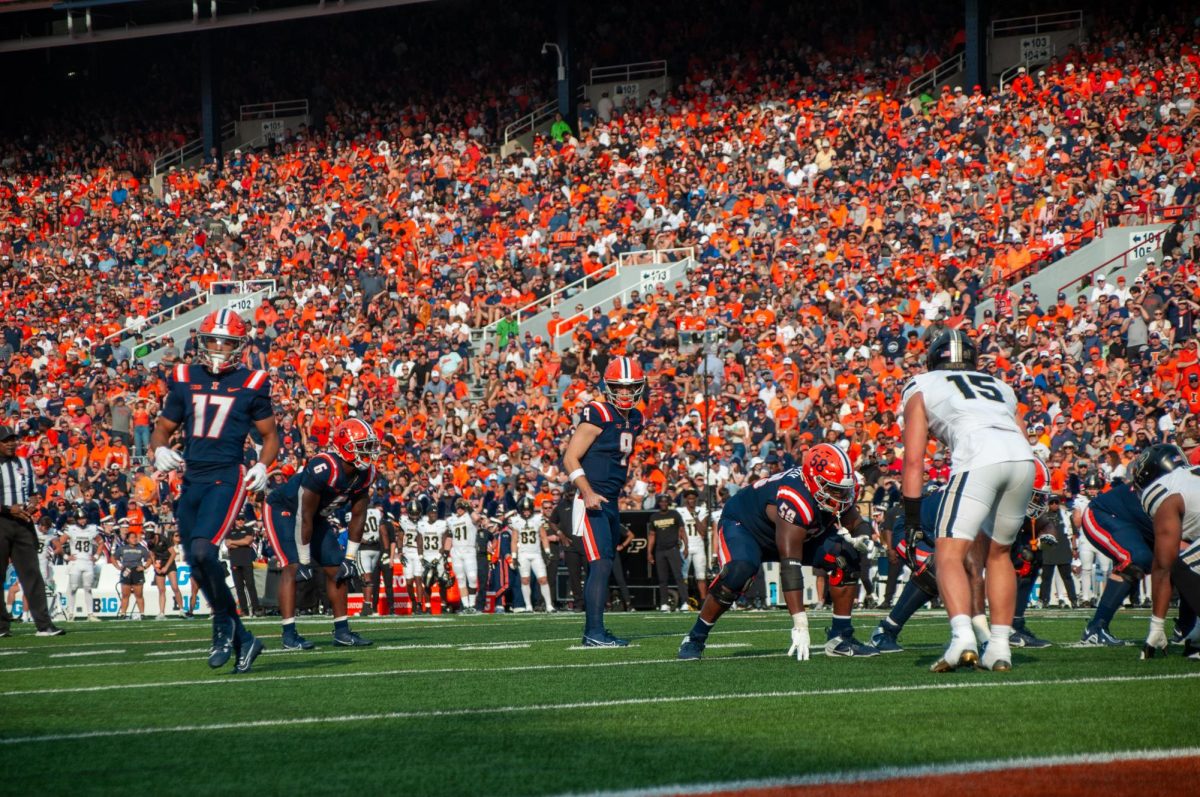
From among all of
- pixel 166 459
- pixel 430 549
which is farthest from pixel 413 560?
pixel 166 459

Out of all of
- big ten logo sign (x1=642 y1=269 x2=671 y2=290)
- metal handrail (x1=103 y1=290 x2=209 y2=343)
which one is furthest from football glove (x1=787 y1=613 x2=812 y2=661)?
metal handrail (x1=103 y1=290 x2=209 y2=343)

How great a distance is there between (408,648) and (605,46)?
92.2ft

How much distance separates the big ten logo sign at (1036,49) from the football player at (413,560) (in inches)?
624

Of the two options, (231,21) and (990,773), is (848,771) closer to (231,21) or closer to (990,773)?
(990,773)

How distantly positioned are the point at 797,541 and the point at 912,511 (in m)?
2.01

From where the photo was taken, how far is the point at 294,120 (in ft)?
137

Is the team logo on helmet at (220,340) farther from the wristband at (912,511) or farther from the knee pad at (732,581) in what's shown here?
the wristband at (912,511)

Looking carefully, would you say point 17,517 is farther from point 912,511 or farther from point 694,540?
point 912,511

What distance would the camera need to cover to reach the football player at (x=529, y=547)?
75.0 ft

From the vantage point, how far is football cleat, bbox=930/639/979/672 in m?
8.02

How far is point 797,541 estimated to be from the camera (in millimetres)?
9883

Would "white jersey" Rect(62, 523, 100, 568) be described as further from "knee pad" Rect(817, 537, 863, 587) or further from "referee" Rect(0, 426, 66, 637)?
"knee pad" Rect(817, 537, 863, 587)

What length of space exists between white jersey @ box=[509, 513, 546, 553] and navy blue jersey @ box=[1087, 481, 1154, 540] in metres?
12.4

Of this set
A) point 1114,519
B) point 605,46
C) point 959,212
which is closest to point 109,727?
point 1114,519
